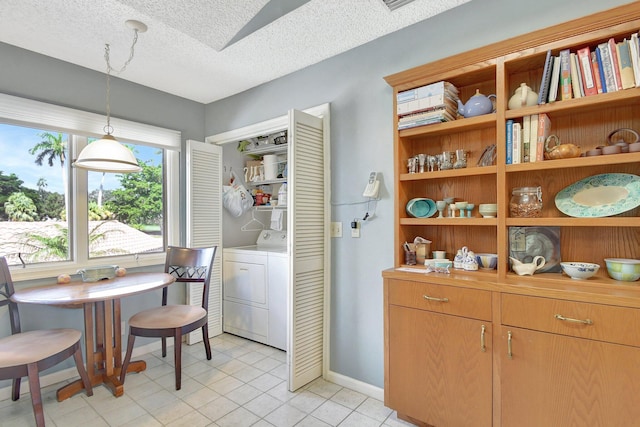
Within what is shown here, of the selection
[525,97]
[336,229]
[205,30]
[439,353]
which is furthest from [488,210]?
[205,30]

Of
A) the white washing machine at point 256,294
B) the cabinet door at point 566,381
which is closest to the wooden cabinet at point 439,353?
the cabinet door at point 566,381

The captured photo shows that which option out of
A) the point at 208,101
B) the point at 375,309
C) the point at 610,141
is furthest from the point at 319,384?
the point at 208,101

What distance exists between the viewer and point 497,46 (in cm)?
163

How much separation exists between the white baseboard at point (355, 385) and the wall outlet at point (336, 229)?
1053mm

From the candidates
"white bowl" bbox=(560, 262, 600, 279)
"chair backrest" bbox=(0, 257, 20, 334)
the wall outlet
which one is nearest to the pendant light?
"chair backrest" bbox=(0, 257, 20, 334)

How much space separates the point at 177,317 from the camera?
2.42 meters

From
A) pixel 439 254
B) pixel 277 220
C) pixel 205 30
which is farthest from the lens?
pixel 277 220

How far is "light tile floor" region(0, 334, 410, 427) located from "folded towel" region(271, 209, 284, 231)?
4.75 ft

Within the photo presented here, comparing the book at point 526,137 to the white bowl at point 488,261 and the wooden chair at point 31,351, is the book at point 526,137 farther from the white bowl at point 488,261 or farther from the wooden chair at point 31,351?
the wooden chair at point 31,351

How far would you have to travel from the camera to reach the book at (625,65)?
1.36 meters

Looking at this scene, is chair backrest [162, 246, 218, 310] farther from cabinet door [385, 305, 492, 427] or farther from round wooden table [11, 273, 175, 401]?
cabinet door [385, 305, 492, 427]

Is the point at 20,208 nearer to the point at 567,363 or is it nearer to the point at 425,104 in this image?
the point at 425,104

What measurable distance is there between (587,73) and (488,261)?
3.37 feet

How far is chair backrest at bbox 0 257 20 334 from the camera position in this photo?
6.72 feet
